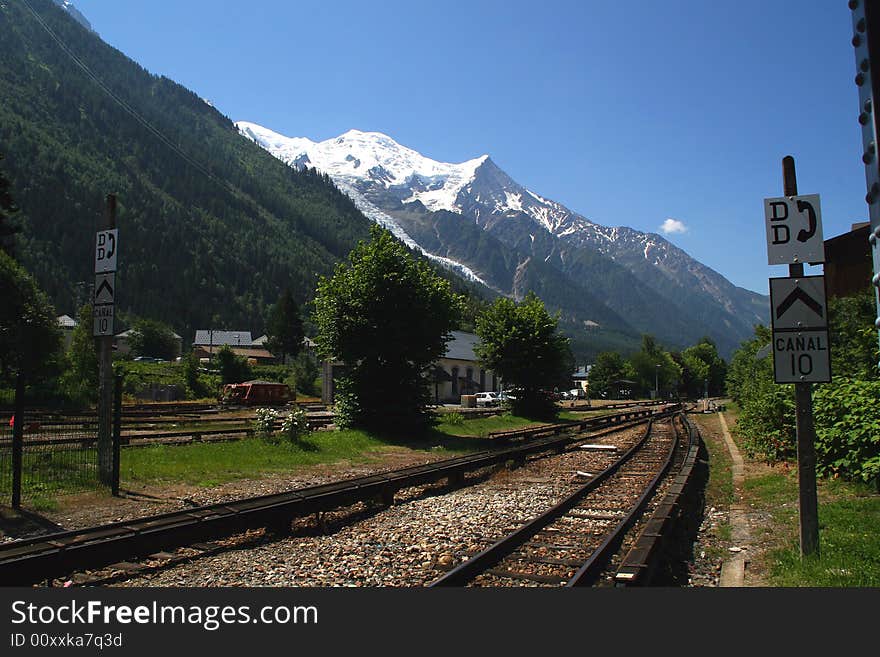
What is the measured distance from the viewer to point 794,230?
725cm

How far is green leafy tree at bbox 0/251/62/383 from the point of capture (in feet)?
130

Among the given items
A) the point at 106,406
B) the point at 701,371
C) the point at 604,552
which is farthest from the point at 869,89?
the point at 701,371

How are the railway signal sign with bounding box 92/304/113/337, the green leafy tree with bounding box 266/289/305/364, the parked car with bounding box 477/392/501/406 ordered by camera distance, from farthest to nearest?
the green leafy tree with bounding box 266/289/305/364 → the parked car with bounding box 477/392/501/406 → the railway signal sign with bounding box 92/304/113/337

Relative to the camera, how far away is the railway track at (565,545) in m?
6.76

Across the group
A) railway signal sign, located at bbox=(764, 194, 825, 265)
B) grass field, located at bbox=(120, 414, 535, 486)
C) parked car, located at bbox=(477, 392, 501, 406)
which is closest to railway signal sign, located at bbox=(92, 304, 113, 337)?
grass field, located at bbox=(120, 414, 535, 486)

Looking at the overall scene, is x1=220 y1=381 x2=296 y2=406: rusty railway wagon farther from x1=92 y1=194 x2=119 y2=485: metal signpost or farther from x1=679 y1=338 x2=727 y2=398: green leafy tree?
x1=679 y1=338 x2=727 y2=398: green leafy tree

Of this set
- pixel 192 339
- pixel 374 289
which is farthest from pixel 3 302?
pixel 192 339

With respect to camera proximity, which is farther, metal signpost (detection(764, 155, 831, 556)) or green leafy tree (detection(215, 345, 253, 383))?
green leafy tree (detection(215, 345, 253, 383))

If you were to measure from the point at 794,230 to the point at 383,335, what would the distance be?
1794cm

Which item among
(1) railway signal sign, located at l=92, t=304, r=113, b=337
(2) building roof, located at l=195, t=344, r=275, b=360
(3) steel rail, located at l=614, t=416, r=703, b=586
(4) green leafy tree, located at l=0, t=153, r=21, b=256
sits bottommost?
(3) steel rail, located at l=614, t=416, r=703, b=586

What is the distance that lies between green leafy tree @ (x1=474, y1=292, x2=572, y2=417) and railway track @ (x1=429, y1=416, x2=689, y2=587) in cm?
2411

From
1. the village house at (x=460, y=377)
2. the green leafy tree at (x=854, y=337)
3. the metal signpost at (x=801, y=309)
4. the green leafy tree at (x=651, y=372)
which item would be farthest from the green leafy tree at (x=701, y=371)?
the metal signpost at (x=801, y=309)

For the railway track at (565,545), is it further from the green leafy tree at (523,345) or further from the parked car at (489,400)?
the parked car at (489,400)

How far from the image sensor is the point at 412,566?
7.38 meters
